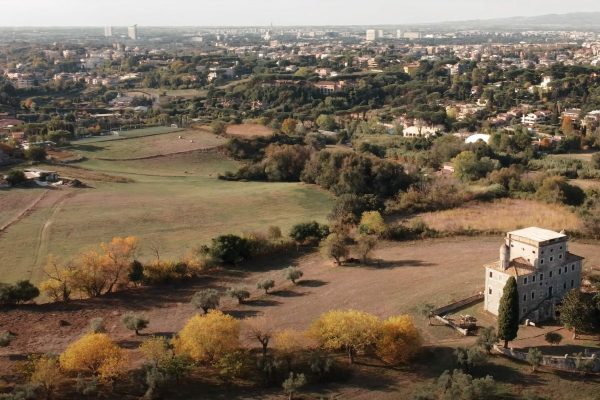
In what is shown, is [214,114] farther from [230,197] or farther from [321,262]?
[321,262]

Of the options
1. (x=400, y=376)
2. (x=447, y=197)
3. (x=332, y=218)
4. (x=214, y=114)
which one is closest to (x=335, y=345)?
(x=400, y=376)

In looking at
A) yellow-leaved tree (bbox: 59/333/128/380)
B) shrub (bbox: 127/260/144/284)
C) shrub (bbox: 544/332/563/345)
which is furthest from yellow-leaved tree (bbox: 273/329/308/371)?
shrub (bbox: 127/260/144/284)

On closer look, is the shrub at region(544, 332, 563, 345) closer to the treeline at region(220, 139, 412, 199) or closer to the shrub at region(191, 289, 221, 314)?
the shrub at region(191, 289, 221, 314)

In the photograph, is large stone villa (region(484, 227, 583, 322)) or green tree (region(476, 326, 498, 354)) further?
large stone villa (region(484, 227, 583, 322))

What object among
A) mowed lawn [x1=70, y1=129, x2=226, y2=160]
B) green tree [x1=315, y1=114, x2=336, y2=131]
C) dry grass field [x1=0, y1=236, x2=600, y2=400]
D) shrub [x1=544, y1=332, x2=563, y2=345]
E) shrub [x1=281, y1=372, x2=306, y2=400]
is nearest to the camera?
shrub [x1=281, y1=372, x2=306, y2=400]

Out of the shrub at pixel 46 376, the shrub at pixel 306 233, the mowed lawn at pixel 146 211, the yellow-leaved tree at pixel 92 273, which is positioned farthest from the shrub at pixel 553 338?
the mowed lawn at pixel 146 211

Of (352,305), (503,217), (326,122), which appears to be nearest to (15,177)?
(352,305)

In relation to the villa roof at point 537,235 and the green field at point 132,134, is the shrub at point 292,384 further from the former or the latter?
the green field at point 132,134
